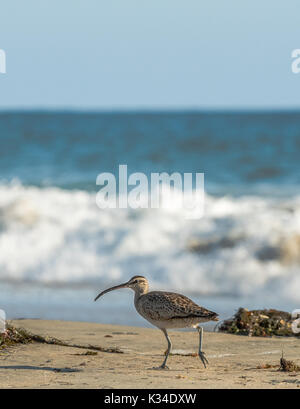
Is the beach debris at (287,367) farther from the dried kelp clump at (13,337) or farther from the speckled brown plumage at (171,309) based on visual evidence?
the dried kelp clump at (13,337)

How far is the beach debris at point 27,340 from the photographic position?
8.11 meters

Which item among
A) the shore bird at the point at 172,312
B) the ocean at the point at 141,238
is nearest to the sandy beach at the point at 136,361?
the shore bird at the point at 172,312

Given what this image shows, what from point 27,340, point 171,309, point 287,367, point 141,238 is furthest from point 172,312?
point 141,238

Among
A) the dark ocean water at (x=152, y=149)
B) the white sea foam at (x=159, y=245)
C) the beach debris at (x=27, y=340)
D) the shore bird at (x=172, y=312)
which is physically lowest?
the beach debris at (x=27, y=340)

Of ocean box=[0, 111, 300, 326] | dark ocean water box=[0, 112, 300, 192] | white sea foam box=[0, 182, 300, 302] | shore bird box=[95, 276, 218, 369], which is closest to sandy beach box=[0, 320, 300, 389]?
shore bird box=[95, 276, 218, 369]

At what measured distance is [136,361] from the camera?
25.2 ft

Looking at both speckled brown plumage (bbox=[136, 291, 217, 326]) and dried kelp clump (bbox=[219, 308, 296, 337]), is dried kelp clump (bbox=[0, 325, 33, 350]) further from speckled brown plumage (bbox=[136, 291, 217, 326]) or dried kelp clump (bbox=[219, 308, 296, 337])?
dried kelp clump (bbox=[219, 308, 296, 337])

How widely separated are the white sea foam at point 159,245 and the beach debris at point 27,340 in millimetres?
4260

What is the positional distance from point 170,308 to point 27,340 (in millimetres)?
1563

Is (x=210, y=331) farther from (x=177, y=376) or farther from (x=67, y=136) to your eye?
(x=67, y=136)

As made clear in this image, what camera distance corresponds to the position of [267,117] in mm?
53750

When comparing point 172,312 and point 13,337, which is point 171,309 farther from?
point 13,337

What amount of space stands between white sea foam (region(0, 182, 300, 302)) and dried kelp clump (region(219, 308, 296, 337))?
8.78 ft

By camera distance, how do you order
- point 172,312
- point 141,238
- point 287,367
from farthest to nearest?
1. point 141,238
2. point 172,312
3. point 287,367
